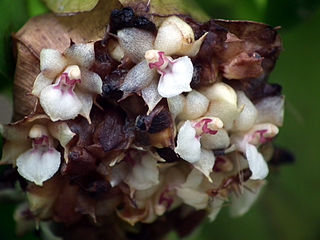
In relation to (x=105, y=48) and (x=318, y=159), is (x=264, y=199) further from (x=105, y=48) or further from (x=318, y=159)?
(x=105, y=48)

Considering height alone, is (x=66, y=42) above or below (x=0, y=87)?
above

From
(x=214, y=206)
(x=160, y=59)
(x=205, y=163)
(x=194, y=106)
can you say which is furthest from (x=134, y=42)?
(x=214, y=206)

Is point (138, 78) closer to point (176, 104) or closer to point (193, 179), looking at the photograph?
point (176, 104)

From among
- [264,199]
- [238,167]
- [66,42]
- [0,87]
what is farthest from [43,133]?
[264,199]

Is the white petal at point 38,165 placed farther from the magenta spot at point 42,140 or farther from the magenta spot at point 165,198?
the magenta spot at point 165,198

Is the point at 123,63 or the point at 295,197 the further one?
the point at 295,197

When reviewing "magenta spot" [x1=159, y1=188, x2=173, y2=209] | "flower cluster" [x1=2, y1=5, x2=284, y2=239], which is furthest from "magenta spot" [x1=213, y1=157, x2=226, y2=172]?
"magenta spot" [x1=159, y1=188, x2=173, y2=209]

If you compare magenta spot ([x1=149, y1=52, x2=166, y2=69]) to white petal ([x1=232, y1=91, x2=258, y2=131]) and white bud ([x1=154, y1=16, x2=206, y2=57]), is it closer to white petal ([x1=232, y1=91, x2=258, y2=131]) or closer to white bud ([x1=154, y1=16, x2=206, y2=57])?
white bud ([x1=154, y1=16, x2=206, y2=57])
